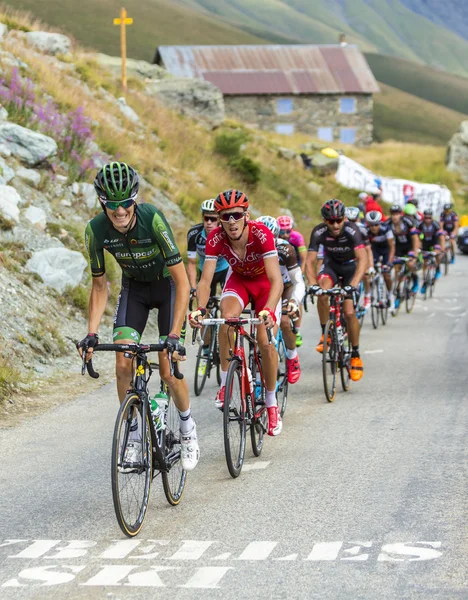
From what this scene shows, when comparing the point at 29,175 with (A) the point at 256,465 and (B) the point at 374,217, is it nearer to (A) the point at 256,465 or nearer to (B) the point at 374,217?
(B) the point at 374,217

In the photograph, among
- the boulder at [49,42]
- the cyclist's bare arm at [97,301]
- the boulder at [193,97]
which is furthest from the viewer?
the boulder at [193,97]

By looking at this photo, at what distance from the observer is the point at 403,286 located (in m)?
20.7

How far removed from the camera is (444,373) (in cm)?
1288

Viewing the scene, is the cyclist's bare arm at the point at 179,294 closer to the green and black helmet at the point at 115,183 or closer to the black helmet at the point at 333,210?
the green and black helmet at the point at 115,183

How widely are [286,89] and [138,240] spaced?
6678cm

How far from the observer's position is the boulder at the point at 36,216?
16.4 meters

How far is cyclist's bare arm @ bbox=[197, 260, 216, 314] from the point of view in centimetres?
825

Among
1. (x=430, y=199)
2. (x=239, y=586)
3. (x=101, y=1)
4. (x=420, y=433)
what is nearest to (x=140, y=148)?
(x=420, y=433)

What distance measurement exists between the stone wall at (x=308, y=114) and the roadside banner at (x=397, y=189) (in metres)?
22.0

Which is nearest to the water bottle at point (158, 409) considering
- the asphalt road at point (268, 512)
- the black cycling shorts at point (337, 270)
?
the asphalt road at point (268, 512)

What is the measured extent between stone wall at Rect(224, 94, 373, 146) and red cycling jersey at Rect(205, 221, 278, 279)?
6303 centimetres

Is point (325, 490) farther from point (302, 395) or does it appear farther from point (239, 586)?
point (302, 395)

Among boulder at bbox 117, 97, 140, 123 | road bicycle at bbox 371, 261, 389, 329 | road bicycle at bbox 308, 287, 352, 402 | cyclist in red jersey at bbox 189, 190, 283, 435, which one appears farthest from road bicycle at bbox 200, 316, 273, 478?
boulder at bbox 117, 97, 140, 123

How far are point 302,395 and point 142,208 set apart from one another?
518cm
